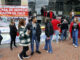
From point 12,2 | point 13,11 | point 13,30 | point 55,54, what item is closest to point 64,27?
point 55,54

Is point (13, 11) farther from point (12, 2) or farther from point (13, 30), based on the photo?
point (12, 2)

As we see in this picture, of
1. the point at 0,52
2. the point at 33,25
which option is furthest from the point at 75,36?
the point at 0,52

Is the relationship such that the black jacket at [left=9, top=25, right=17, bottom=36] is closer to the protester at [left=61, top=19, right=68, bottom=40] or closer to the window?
the protester at [left=61, top=19, right=68, bottom=40]

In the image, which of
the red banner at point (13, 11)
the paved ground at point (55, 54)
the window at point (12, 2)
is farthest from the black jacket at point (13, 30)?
the window at point (12, 2)

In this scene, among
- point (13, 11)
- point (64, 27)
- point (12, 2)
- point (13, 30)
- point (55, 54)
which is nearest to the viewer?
point (55, 54)

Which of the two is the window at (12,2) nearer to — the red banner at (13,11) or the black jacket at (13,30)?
the red banner at (13,11)

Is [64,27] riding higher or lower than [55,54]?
higher

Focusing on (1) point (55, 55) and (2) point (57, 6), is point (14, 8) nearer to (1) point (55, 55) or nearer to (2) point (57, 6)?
(1) point (55, 55)

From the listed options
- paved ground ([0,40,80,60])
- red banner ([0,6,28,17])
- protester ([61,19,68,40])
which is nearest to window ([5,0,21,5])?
red banner ([0,6,28,17])

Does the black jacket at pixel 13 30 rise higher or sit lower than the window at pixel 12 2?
lower

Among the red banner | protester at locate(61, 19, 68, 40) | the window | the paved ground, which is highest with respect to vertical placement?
the window

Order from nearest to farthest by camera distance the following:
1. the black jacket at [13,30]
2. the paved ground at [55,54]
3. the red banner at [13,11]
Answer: the paved ground at [55,54] < the black jacket at [13,30] < the red banner at [13,11]

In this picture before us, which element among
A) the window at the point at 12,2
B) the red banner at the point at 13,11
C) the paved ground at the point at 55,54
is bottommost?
the paved ground at the point at 55,54

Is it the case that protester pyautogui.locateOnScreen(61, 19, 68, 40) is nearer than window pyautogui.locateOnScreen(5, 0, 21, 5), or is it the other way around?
protester pyautogui.locateOnScreen(61, 19, 68, 40)
